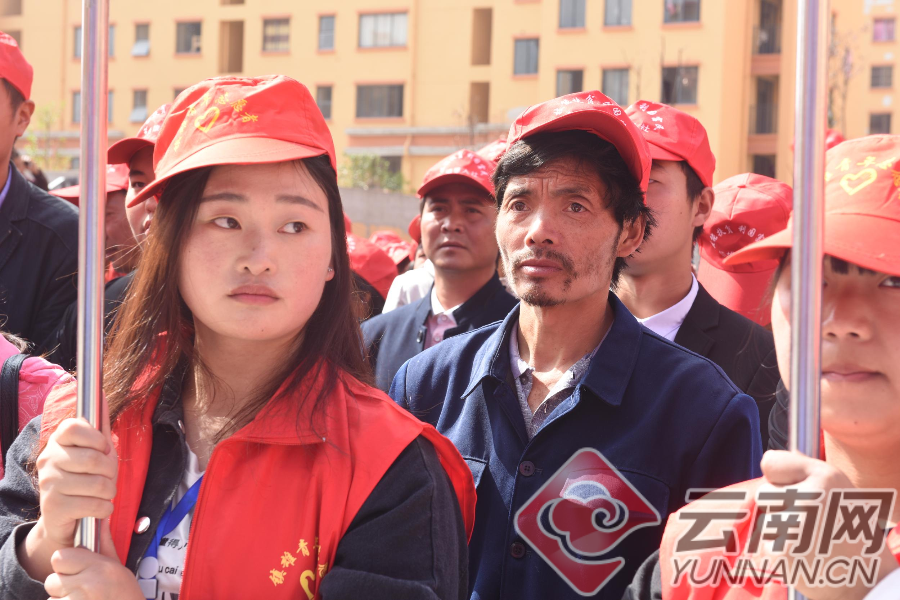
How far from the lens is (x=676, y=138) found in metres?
3.51

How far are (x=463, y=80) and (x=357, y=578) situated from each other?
31140mm

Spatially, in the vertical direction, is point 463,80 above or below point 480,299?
above

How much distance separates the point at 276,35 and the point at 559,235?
32977 millimetres

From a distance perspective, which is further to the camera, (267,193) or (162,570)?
(267,193)

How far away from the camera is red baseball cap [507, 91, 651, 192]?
2531 millimetres

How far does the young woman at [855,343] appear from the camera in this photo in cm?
159

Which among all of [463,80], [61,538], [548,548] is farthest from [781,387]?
[463,80]

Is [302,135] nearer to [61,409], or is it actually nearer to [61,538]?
[61,409]

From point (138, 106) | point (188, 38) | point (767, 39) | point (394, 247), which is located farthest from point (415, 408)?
point (138, 106)

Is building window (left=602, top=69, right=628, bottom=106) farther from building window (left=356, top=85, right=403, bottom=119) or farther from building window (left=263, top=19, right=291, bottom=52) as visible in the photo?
building window (left=263, top=19, right=291, bottom=52)

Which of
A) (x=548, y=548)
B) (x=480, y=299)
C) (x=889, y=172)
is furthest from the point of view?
(x=480, y=299)

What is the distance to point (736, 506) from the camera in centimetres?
177

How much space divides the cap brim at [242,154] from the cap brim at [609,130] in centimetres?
84

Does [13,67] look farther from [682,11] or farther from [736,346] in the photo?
[682,11]
